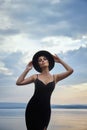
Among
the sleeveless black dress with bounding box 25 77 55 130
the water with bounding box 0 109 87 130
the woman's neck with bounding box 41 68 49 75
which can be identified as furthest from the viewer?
the water with bounding box 0 109 87 130

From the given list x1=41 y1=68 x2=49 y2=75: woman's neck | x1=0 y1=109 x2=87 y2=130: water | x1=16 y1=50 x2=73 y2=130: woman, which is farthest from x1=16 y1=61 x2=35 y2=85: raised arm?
x1=0 y1=109 x2=87 y2=130: water

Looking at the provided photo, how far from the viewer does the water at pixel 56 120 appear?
353cm

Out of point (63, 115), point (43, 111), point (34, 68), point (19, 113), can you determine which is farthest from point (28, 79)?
point (63, 115)

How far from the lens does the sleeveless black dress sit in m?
2.77

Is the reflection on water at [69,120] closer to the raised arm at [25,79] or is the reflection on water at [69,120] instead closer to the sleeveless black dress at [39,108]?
the sleeveless black dress at [39,108]

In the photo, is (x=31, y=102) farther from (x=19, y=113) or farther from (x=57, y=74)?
(x=19, y=113)

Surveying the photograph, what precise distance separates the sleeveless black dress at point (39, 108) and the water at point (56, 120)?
639 millimetres

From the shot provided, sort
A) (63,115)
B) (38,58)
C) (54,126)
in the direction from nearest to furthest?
1. (38,58)
2. (54,126)
3. (63,115)

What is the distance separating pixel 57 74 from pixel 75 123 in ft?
3.32

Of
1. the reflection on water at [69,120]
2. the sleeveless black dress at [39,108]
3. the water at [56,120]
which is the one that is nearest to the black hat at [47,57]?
the sleeveless black dress at [39,108]

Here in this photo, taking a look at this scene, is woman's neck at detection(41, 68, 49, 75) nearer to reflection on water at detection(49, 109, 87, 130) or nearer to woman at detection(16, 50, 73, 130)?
woman at detection(16, 50, 73, 130)

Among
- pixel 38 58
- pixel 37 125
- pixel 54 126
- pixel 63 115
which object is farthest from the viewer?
pixel 63 115

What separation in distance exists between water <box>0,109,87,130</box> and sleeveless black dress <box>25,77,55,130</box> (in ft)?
2.10

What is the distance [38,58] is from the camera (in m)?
2.94
